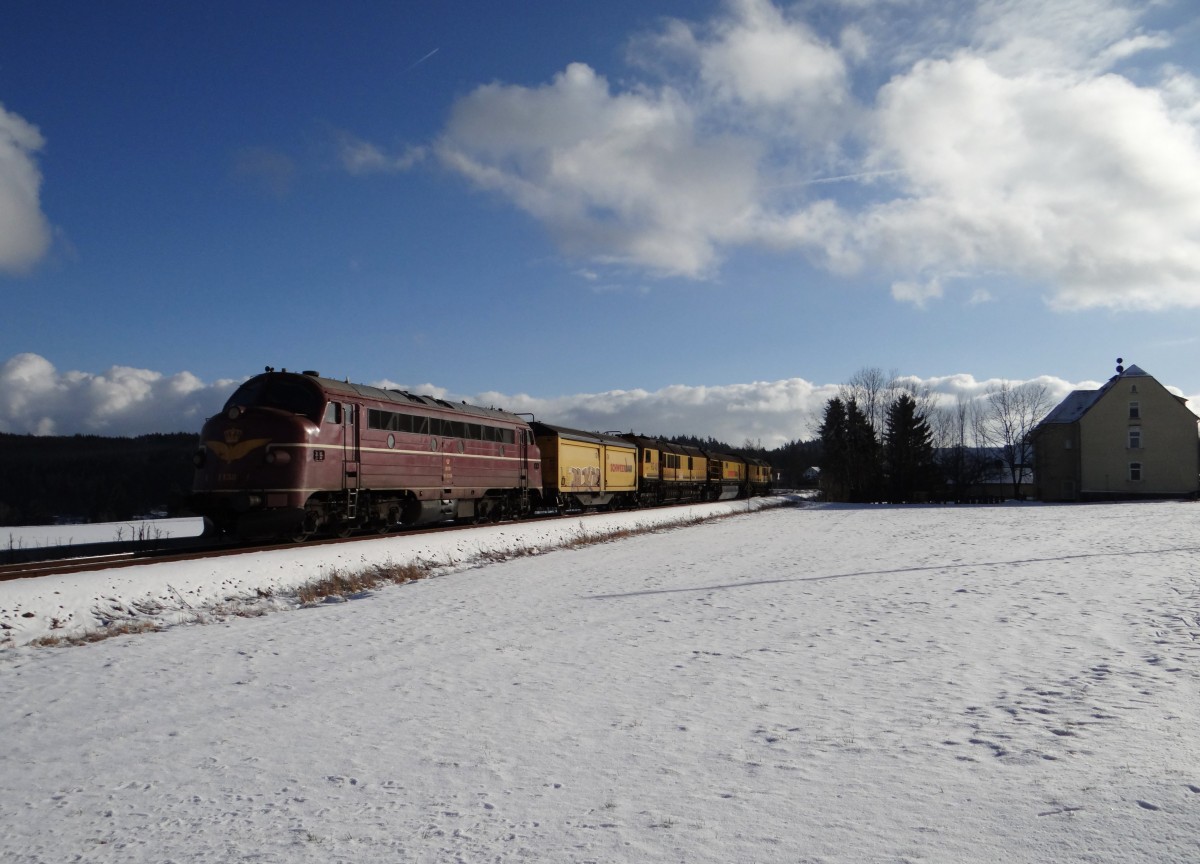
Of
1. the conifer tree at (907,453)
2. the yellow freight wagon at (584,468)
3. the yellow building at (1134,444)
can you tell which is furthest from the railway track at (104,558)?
the yellow building at (1134,444)

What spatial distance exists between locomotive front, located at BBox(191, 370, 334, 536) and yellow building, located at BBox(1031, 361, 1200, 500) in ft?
204

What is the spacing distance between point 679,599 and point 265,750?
28.1 ft

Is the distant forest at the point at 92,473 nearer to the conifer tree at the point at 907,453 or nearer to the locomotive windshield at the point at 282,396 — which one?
the locomotive windshield at the point at 282,396

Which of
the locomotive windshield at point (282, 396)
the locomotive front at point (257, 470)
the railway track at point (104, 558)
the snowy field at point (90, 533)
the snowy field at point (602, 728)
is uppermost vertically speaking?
the locomotive windshield at point (282, 396)

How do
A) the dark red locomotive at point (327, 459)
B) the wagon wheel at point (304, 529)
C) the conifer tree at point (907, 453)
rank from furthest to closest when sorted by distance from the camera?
1. the conifer tree at point (907, 453)
2. the wagon wheel at point (304, 529)
3. the dark red locomotive at point (327, 459)

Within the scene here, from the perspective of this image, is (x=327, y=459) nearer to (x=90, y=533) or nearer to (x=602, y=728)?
(x=90, y=533)

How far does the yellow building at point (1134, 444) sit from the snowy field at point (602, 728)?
54832 mm

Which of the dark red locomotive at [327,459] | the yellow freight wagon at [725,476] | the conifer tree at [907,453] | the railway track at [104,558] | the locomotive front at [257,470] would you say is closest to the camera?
the railway track at [104,558]

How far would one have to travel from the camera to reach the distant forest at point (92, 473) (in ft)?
203

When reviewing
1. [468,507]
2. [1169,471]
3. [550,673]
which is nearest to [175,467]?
[468,507]

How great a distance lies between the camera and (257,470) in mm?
16094

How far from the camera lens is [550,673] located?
8.20 meters

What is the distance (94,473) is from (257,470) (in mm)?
82312

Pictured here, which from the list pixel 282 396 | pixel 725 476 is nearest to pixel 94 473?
pixel 725 476
